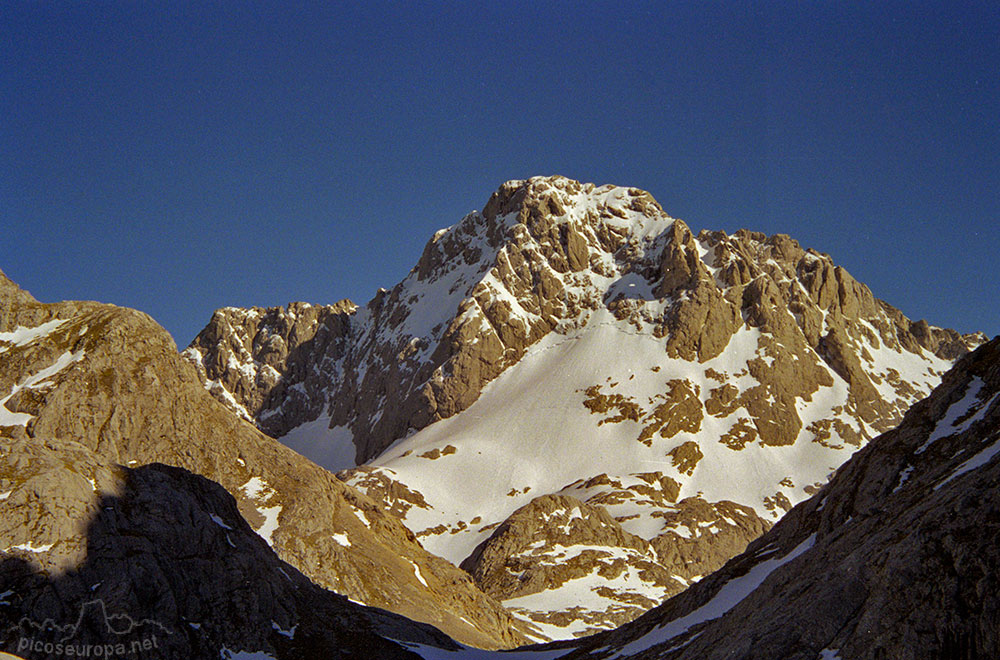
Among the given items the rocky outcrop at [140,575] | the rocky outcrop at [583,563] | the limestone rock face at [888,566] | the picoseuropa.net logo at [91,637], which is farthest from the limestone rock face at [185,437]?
the rocky outcrop at [583,563]

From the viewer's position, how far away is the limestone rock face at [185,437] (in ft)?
296

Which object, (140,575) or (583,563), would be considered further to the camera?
(583,563)

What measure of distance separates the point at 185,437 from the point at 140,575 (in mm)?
46025

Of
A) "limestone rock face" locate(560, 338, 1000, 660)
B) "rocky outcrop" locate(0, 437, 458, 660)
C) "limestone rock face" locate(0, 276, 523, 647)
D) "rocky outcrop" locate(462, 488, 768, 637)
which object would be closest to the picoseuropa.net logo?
"rocky outcrop" locate(0, 437, 458, 660)

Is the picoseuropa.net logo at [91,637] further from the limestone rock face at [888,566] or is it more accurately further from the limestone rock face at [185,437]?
the limestone rock face at [185,437]

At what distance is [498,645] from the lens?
98.9m

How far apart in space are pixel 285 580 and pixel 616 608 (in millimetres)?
92346

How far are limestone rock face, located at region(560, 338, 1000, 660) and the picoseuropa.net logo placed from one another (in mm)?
29406

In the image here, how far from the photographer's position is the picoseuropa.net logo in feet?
149

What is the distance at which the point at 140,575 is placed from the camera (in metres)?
53.3

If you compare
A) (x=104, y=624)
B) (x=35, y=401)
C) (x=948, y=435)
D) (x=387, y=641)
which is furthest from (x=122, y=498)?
(x=948, y=435)

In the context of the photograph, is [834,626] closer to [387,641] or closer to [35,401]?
[387,641]

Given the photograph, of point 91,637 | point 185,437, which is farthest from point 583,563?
point 91,637

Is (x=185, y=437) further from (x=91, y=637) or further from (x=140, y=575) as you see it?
(x=91, y=637)
